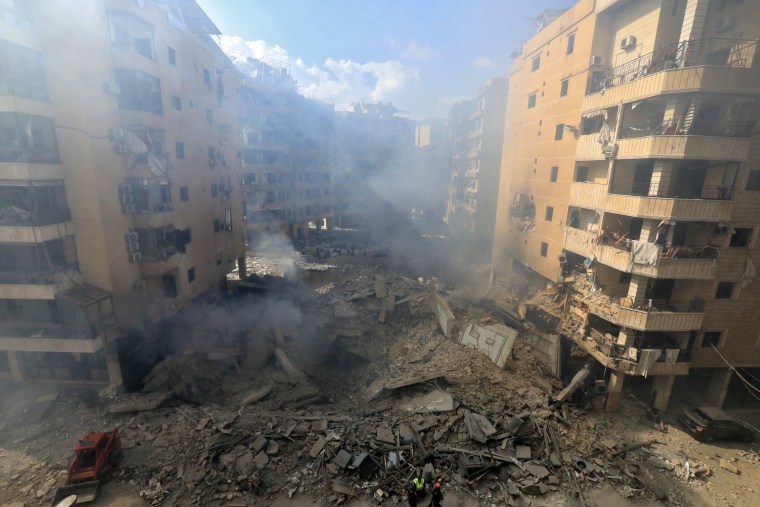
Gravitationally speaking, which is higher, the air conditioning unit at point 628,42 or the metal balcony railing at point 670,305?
the air conditioning unit at point 628,42

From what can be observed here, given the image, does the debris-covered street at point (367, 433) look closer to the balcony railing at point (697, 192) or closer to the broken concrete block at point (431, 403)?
the broken concrete block at point (431, 403)

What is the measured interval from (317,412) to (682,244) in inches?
703

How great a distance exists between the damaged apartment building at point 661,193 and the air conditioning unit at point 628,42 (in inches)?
2.7

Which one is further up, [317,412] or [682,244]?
[682,244]

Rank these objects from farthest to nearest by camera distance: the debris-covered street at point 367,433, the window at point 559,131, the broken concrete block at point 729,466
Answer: the window at point 559,131, the broken concrete block at point 729,466, the debris-covered street at point 367,433

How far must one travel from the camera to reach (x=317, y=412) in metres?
15.0

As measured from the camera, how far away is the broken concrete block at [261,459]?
1205 cm

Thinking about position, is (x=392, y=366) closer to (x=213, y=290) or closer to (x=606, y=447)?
(x=606, y=447)

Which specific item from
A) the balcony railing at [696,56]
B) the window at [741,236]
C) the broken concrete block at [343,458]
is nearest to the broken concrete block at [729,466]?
the window at [741,236]

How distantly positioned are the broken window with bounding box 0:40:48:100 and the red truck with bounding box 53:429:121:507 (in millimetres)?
12866

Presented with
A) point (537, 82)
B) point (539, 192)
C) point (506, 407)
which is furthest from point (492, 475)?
point (537, 82)

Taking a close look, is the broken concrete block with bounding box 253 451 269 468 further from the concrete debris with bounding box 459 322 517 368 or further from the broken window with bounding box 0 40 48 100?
the broken window with bounding box 0 40 48 100

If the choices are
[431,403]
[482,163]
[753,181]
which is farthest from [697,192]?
[482,163]

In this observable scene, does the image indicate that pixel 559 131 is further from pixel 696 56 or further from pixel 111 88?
pixel 111 88
